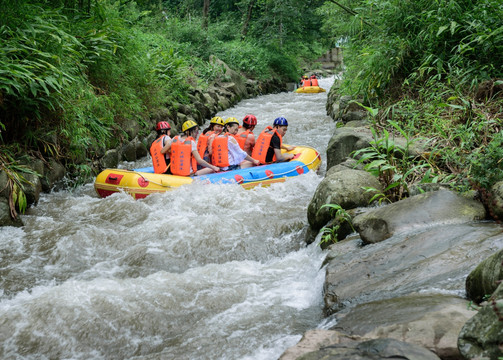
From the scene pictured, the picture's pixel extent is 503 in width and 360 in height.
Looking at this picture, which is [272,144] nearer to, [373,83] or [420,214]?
[373,83]

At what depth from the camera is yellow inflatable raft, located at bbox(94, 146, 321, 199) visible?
6621 mm

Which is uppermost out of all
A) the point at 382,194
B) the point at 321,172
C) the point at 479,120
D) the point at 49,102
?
the point at 49,102

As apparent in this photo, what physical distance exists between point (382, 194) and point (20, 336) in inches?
130

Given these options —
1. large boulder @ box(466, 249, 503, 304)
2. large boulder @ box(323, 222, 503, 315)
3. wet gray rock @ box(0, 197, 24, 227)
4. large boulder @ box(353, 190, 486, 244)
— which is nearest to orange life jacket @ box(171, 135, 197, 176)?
wet gray rock @ box(0, 197, 24, 227)

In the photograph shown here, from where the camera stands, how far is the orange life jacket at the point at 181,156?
23.2 feet

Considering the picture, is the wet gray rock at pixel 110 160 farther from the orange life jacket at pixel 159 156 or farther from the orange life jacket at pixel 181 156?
the orange life jacket at pixel 181 156

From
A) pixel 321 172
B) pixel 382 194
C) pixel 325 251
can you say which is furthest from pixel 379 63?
pixel 325 251

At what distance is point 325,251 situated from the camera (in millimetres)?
4215

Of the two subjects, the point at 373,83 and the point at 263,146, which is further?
the point at 263,146

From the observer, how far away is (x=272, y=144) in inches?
309

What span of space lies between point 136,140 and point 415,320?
8.02 m

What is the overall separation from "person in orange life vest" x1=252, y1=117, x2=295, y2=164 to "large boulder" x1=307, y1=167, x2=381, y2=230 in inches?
119

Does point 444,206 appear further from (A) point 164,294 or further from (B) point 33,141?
(B) point 33,141

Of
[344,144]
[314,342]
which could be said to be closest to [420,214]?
[314,342]
